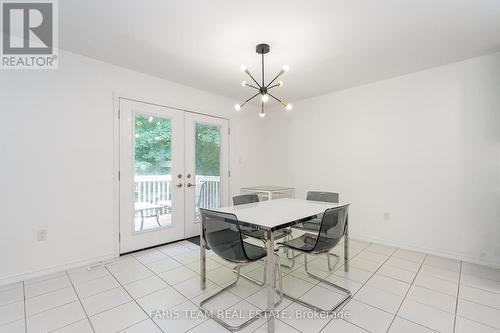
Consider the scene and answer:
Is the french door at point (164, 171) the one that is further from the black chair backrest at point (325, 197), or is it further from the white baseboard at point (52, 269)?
the black chair backrest at point (325, 197)

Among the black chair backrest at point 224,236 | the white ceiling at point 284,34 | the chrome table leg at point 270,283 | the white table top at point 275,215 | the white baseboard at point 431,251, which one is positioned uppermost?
the white ceiling at point 284,34

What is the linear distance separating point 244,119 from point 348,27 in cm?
279

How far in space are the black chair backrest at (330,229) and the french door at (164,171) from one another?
242cm

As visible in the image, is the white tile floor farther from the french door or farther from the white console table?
the white console table

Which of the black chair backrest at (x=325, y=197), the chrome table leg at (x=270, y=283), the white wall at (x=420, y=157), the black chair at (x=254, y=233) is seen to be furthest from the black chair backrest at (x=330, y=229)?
the white wall at (x=420, y=157)

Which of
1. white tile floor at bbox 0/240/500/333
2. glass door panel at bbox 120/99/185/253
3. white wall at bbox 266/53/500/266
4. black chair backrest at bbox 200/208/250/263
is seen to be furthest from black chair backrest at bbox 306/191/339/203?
glass door panel at bbox 120/99/185/253

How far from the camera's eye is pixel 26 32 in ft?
7.58

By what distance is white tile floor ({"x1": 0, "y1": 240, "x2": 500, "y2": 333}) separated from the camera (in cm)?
173

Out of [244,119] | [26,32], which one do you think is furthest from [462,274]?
[26,32]

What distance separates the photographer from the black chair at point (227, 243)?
1.78m

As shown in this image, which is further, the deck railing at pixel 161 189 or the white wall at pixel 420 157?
the deck railing at pixel 161 189

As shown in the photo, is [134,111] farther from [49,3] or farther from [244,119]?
[244,119]

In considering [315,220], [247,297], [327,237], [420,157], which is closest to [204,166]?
[315,220]

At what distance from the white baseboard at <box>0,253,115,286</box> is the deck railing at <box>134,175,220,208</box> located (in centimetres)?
82
